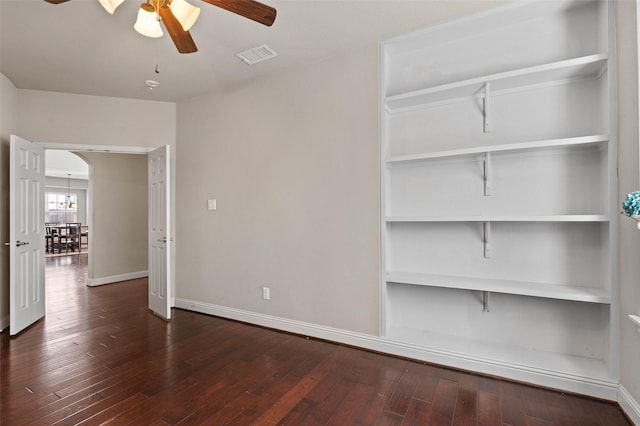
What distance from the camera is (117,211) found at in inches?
228

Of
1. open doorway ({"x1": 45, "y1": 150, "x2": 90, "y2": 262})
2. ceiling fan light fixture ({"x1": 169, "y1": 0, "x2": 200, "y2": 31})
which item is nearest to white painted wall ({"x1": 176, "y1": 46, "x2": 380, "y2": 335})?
ceiling fan light fixture ({"x1": 169, "y1": 0, "x2": 200, "y2": 31})

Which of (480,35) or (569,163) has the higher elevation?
(480,35)

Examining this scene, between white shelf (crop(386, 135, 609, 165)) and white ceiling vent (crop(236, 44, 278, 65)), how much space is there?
1.49m

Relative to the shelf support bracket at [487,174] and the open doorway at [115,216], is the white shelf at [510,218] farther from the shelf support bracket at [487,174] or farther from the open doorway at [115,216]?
the open doorway at [115,216]

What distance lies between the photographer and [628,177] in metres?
1.88

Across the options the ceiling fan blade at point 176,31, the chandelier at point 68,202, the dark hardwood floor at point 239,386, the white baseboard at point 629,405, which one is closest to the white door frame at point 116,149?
the dark hardwood floor at point 239,386

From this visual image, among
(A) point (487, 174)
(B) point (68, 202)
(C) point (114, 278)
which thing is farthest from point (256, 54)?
(B) point (68, 202)

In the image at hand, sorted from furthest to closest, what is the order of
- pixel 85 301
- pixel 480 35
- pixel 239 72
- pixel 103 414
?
pixel 85 301, pixel 239 72, pixel 480 35, pixel 103 414

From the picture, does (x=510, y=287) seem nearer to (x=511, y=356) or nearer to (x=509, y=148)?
(x=511, y=356)

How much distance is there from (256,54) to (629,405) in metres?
3.75

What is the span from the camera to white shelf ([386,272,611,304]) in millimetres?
2061

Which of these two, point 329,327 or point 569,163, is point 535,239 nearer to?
point 569,163

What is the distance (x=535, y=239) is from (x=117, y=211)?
6393 millimetres

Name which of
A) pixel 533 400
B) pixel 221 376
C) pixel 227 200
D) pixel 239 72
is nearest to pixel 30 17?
pixel 239 72
